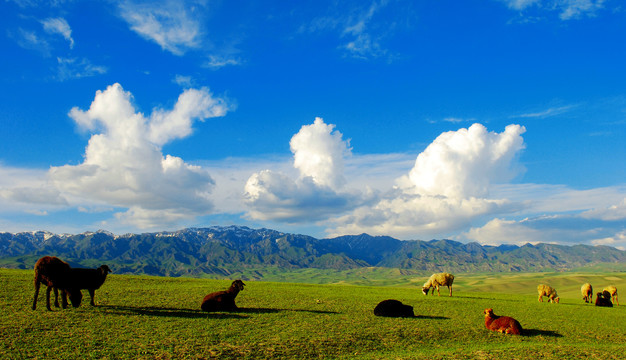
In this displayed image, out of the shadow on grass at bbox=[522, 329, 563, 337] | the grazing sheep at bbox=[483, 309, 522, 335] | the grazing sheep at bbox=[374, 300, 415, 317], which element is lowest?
the shadow on grass at bbox=[522, 329, 563, 337]

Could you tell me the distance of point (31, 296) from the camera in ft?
77.0

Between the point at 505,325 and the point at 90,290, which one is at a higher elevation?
the point at 90,290

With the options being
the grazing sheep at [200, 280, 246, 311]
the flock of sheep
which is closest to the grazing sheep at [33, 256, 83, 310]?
the flock of sheep

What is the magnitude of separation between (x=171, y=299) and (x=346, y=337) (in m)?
14.8

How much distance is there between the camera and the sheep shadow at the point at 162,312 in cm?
2067

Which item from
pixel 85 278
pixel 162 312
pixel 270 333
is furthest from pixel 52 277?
pixel 270 333

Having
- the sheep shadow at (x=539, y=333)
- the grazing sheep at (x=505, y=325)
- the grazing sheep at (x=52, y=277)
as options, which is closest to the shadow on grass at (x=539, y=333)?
the sheep shadow at (x=539, y=333)

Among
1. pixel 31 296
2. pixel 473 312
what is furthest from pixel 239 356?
pixel 473 312

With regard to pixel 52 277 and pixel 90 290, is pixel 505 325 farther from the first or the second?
pixel 52 277

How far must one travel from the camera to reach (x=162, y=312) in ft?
70.2

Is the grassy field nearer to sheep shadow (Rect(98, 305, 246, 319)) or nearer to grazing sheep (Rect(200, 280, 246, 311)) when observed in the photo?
sheep shadow (Rect(98, 305, 246, 319))

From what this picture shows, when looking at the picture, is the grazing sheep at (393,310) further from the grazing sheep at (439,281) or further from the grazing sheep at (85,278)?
the grazing sheep at (85,278)

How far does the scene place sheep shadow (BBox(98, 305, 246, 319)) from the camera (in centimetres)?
2067

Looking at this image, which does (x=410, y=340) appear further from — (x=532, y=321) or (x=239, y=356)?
(x=532, y=321)
